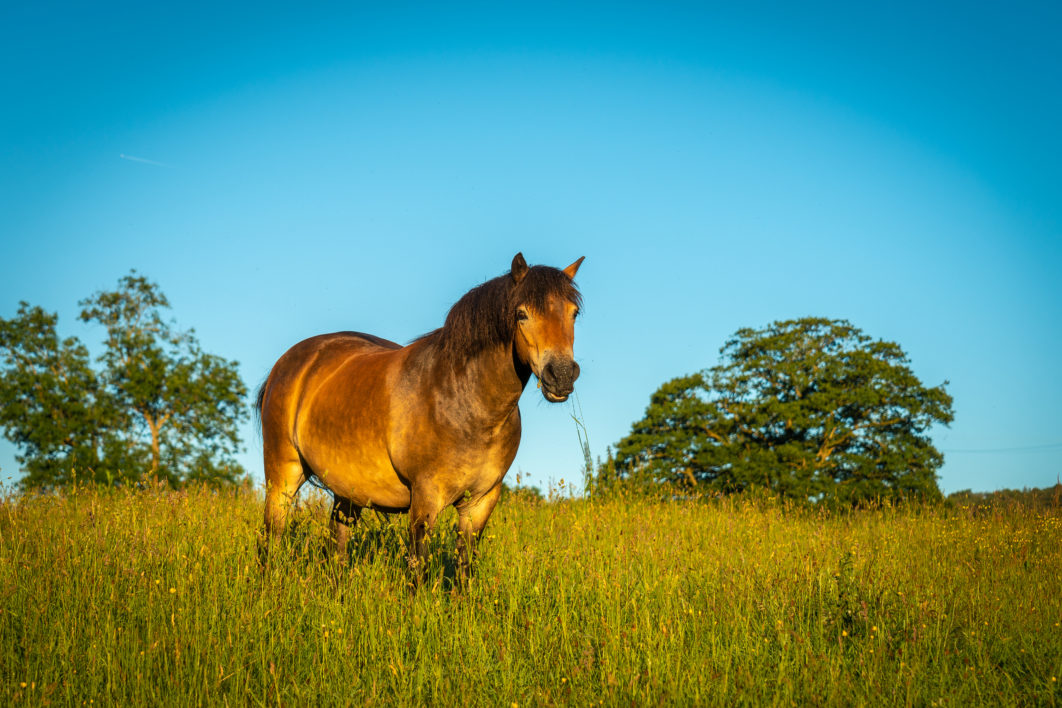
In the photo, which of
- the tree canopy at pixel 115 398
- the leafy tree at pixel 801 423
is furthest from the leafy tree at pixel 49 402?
the leafy tree at pixel 801 423

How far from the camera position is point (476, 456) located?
215 inches

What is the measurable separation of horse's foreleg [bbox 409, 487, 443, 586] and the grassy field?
15cm

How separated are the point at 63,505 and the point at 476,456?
671 cm

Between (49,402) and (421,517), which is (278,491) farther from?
(49,402)

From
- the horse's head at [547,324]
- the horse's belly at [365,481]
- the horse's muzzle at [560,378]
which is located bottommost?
the horse's belly at [365,481]

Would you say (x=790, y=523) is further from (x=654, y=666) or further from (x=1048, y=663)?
(x=654, y=666)

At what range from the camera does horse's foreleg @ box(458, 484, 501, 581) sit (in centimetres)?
566

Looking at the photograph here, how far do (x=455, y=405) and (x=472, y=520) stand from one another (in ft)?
3.27

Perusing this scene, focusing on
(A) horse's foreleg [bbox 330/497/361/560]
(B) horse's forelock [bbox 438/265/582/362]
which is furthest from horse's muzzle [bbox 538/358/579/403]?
(A) horse's foreleg [bbox 330/497/361/560]

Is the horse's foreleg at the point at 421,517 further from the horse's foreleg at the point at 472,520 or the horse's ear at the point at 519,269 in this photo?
the horse's ear at the point at 519,269

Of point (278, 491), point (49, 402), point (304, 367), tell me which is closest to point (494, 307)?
point (304, 367)

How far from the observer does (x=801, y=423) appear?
2795 cm

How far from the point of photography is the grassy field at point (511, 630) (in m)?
3.76

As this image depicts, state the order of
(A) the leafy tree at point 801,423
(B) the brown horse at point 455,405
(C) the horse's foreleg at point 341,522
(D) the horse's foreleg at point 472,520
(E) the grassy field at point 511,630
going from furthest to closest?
(A) the leafy tree at point 801,423 → (C) the horse's foreleg at point 341,522 → (D) the horse's foreleg at point 472,520 → (B) the brown horse at point 455,405 → (E) the grassy field at point 511,630
